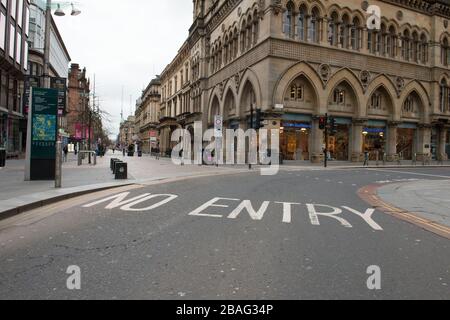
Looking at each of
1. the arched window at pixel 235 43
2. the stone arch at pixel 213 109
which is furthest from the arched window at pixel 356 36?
the stone arch at pixel 213 109

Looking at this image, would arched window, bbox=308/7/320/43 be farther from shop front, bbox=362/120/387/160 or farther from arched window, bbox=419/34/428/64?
arched window, bbox=419/34/428/64

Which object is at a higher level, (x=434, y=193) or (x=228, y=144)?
(x=228, y=144)

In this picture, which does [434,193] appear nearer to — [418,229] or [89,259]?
[418,229]

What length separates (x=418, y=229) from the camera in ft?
25.1

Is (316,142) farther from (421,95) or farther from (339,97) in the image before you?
(421,95)

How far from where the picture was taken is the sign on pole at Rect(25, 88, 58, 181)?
1450cm

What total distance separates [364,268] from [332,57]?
36.6 m

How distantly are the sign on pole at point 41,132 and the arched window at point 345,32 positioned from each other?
32712 mm

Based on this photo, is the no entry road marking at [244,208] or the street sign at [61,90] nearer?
the no entry road marking at [244,208]

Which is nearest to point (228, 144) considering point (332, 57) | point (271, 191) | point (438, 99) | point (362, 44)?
point (332, 57)

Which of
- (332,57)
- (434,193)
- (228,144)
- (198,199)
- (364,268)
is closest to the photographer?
(364,268)

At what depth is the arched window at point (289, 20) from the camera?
119 ft

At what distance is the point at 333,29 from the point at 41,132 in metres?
32.9

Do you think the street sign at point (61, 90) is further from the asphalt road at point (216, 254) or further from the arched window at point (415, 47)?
the arched window at point (415, 47)
